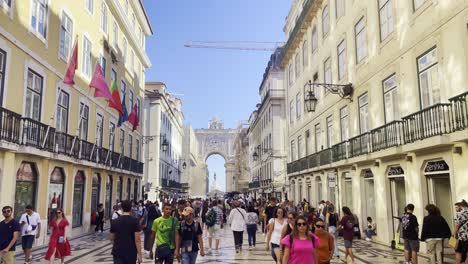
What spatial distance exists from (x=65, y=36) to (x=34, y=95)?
13.1 feet

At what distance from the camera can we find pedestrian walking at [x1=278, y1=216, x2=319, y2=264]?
5.10m

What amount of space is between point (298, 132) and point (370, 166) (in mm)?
13653

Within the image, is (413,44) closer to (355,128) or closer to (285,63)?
(355,128)

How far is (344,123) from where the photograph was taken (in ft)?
64.7

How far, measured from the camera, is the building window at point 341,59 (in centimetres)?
1972

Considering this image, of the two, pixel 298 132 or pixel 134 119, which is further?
pixel 298 132

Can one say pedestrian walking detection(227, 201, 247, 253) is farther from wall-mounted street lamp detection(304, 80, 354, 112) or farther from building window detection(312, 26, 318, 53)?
building window detection(312, 26, 318, 53)

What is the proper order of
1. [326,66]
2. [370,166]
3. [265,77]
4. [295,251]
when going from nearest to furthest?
[295,251]
[370,166]
[326,66]
[265,77]

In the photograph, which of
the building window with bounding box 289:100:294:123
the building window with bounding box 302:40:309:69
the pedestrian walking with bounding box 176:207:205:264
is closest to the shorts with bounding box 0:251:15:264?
the pedestrian walking with bounding box 176:207:205:264

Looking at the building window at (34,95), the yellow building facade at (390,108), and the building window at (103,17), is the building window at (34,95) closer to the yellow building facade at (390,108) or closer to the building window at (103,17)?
the building window at (103,17)

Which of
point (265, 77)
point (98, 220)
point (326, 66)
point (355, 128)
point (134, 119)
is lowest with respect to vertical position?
point (98, 220)

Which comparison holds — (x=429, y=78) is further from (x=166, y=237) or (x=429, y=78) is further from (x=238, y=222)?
(x=166, y=237)

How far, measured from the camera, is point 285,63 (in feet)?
114

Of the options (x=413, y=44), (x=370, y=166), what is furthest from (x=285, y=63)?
(x=413, y=44)
